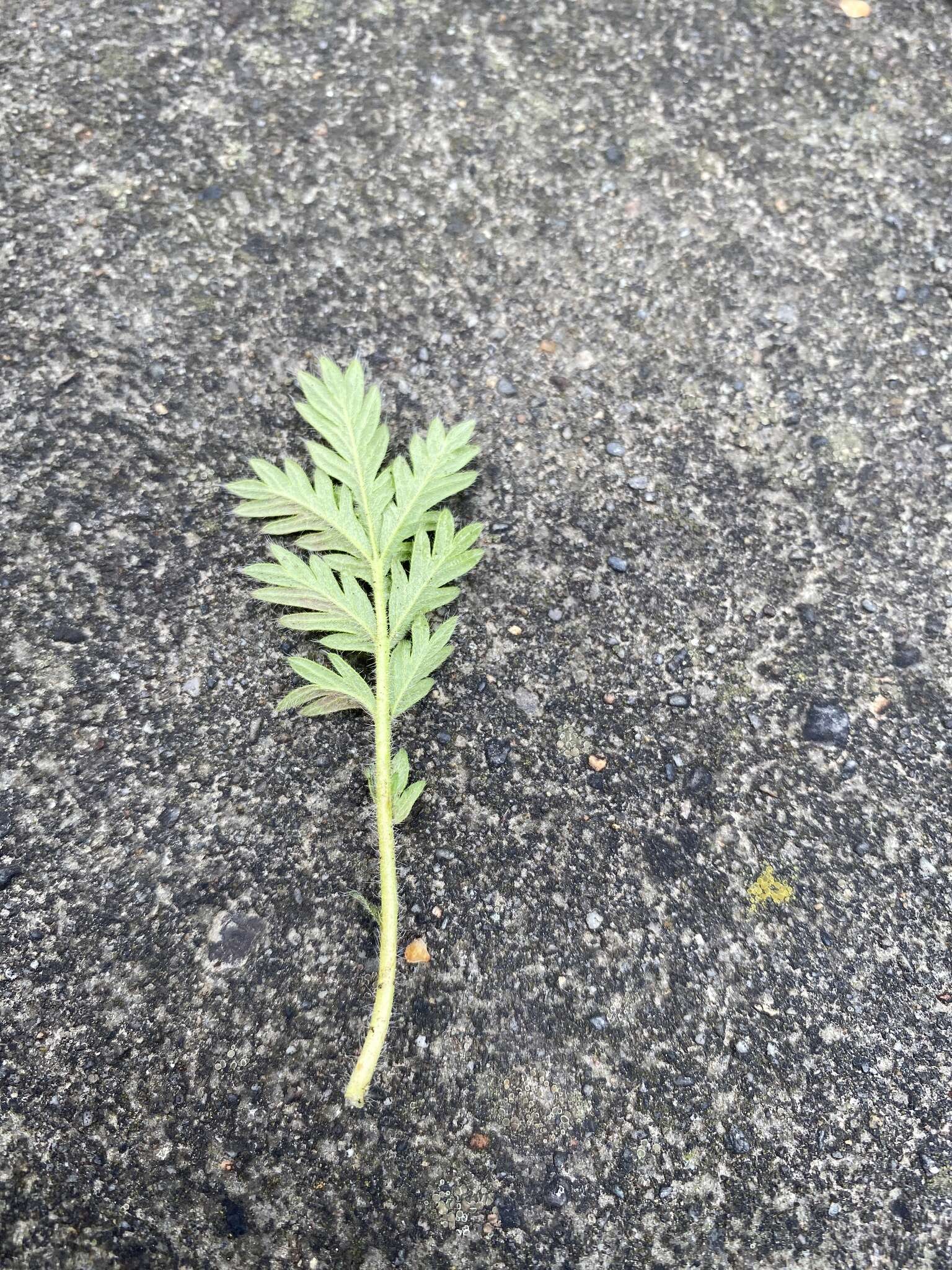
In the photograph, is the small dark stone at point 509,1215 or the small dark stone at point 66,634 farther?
the small dark stone at point 66,634

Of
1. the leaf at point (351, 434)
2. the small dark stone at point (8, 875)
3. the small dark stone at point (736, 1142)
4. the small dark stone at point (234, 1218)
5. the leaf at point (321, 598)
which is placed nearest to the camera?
the small dark stone at point (234, 1218)

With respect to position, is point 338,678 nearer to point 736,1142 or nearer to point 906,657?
point 736,1142

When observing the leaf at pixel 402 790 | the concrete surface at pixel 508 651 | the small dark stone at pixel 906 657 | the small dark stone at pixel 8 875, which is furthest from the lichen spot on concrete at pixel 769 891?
the small dark stone at pixel 8 875

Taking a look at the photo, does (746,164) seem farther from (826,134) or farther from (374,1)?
(374,1)

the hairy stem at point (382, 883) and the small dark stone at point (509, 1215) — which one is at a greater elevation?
the hairy stem at point (382, 883)

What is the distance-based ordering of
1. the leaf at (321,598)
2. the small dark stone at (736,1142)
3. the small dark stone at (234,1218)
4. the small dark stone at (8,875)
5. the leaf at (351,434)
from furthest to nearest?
1. the leaf at (351,434)
2. the leaf at (321,598)
3. the small dark stone at (8,875)
4. the small dark stone at (736,1142)
5. the small dark stone at (234,1218)

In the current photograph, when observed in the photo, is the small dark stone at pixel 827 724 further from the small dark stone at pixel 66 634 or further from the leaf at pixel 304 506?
the small dark stone at pixel 66 634
